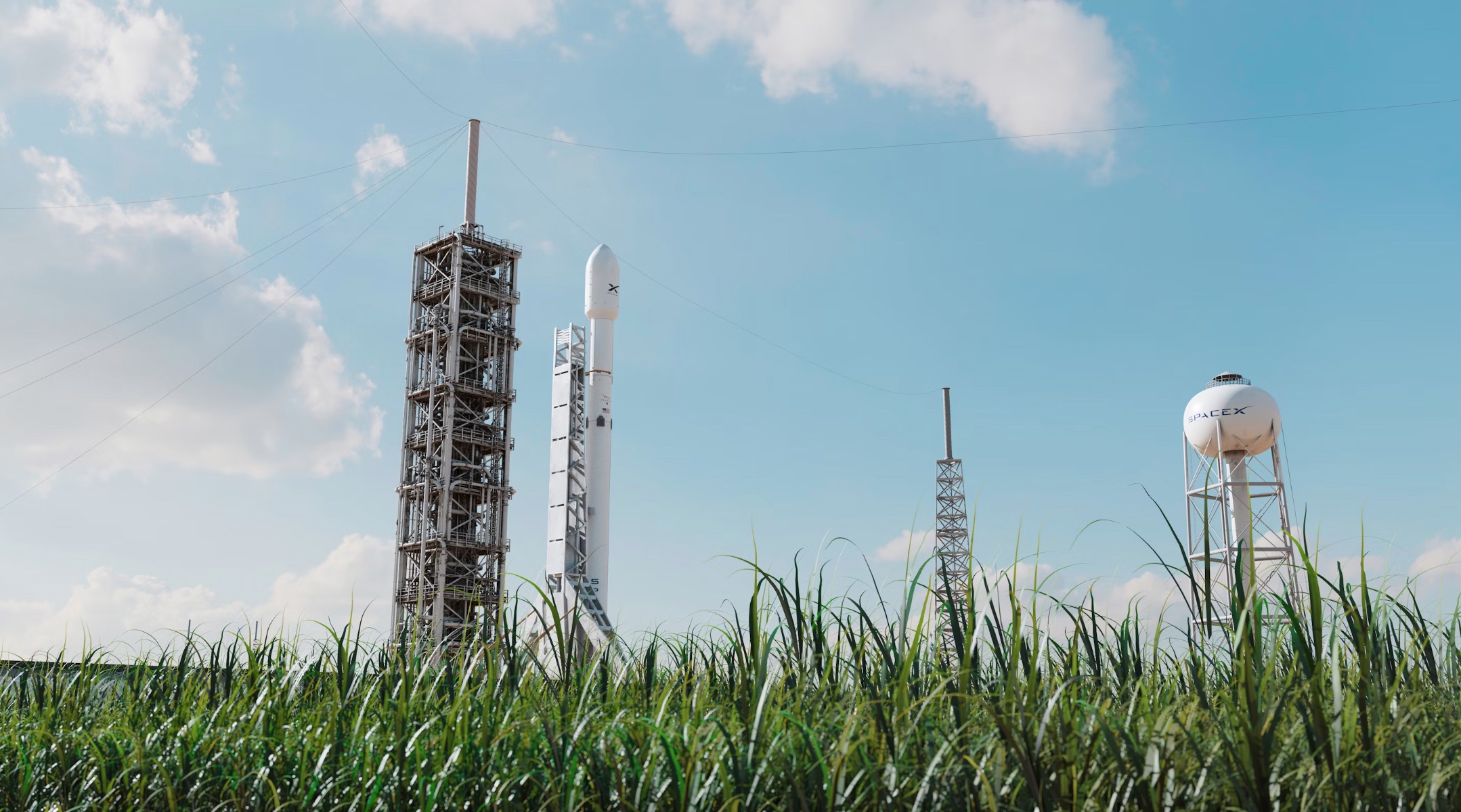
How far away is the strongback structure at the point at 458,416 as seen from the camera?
38.4 metres

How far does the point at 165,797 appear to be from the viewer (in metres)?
4.82

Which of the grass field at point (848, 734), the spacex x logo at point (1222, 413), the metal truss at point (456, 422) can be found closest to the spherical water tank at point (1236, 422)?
the spacex x logo at point (1222, 413)

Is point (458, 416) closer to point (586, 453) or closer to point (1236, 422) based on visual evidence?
point (586, 453)

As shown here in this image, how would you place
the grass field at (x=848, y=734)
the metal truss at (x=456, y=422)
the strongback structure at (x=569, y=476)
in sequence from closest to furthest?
the grass field at (x=848, y=734), the strongback structure at (x=569, y=476), the metal truss at (x=456, y=422)

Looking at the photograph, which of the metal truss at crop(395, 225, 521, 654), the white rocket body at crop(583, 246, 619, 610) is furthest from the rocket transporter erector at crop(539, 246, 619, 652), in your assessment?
the metal truss at crop(395, 225, 521, 654)

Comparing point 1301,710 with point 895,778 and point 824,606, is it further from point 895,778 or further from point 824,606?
point 824,606

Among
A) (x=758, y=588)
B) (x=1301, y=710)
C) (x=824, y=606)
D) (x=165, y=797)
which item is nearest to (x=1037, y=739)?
(x=1301, y=710)

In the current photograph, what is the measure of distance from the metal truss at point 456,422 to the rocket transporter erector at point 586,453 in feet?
30.3

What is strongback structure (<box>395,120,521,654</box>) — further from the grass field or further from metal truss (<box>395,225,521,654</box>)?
the grass field

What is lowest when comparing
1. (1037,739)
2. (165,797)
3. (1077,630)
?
(165,797)

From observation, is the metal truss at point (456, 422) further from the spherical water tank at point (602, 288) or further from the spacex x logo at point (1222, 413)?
the spacex x logo at point (1222, 413)

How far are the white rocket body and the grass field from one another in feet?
72.8

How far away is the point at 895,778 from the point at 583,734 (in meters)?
1.46

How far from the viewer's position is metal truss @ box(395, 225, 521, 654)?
3841 centimetres
